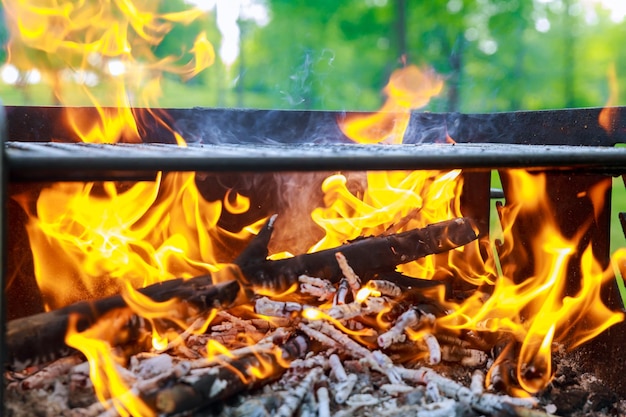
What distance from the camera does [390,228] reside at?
2.67 metres

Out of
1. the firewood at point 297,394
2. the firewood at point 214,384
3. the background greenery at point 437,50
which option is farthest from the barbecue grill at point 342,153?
the background greenery at point 437,50

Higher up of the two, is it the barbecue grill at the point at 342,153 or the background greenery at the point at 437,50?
the background greenery at the point at 437,50

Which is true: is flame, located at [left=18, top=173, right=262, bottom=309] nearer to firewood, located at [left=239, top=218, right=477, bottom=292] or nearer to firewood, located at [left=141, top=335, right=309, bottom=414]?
firewood, located at [left=239, top=218, right=477, bottom=292]

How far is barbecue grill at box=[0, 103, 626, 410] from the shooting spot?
128cm

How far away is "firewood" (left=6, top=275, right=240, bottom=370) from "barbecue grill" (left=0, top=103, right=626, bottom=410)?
0.62 feet

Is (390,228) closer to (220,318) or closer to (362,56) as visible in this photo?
Answer: (220,318)

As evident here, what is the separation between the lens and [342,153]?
4.67ft

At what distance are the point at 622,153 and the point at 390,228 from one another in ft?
3.90

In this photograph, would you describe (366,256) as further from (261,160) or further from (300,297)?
(261,160)

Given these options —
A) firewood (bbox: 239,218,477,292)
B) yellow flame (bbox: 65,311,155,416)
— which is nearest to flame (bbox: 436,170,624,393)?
firewood (bbox: 239,218,477,292)

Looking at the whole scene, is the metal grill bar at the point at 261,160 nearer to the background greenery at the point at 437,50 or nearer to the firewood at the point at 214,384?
the firewood at the point at 214,384

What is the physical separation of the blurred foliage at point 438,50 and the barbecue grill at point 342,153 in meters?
3.51

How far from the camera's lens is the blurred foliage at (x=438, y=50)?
691cm

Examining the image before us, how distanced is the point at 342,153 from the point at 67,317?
0.85 metres
